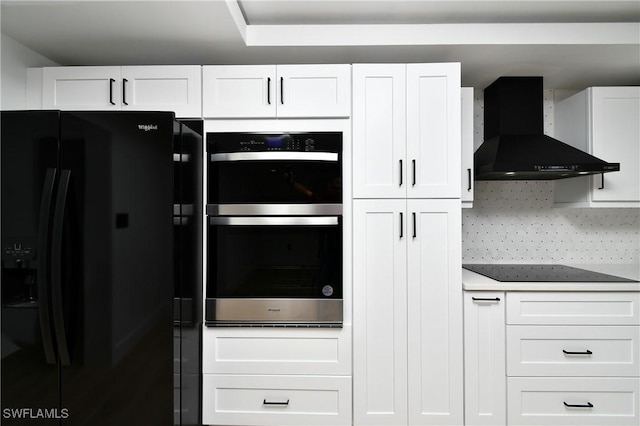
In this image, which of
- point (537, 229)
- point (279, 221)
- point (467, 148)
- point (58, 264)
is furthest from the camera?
point (537, 229)

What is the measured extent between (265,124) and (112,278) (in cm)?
108

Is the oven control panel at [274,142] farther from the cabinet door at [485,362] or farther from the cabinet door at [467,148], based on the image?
the cabinet door at [485,362]

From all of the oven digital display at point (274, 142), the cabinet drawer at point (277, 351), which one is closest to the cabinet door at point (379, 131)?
the oven digital display at point (274, 142)

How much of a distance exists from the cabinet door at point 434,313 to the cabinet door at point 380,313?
49mm

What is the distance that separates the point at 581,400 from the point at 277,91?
2.35m

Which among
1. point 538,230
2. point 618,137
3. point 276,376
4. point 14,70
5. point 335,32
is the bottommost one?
point 276,376

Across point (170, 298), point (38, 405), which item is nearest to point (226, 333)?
point (170, 298)

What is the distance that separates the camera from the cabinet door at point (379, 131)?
2.12 meters

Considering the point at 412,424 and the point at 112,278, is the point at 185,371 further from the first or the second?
the point at 412,424

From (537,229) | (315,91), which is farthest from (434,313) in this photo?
(315,91)

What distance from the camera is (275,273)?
211 centimetres

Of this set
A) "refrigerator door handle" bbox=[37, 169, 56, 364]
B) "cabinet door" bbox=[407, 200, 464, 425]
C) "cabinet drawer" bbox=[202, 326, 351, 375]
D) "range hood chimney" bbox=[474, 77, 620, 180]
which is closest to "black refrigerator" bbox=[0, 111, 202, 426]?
"refrigerator door handle" bbox=[37, 169, 56, 364]

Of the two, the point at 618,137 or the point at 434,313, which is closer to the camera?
the point at 434,313

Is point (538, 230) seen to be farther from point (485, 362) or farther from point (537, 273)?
point (485, 362)
